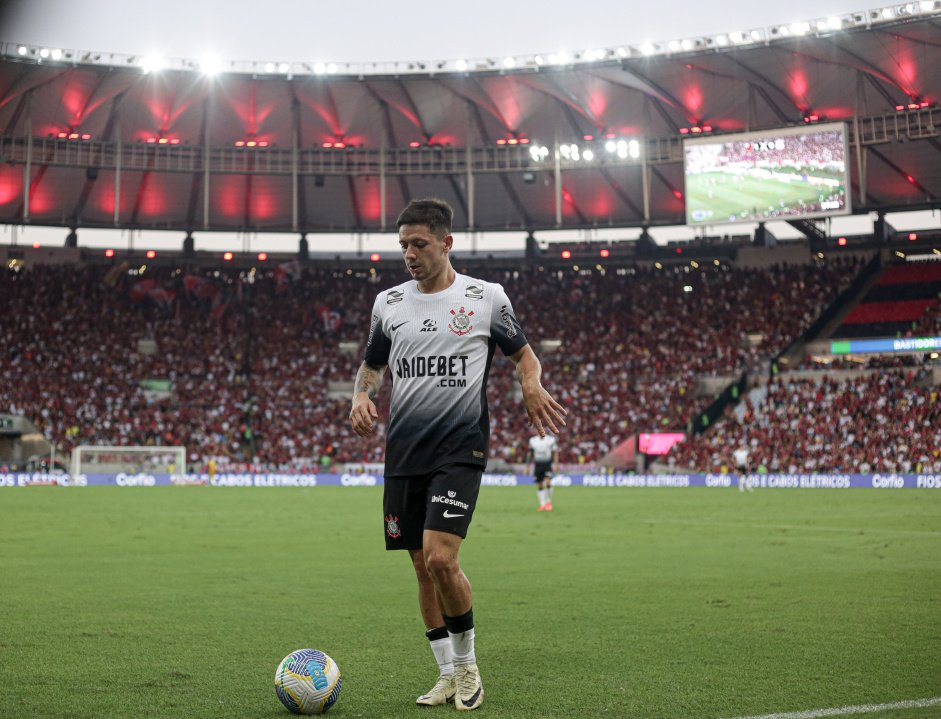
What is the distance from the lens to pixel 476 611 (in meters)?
9.48

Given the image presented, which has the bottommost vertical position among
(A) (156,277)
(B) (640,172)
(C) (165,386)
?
(C) (165,386)

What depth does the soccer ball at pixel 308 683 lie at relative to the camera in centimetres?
559

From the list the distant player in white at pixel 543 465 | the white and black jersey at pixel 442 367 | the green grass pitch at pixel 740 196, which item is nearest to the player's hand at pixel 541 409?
the white and black jersey at pixel 442 367

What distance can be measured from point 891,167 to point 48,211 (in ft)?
151

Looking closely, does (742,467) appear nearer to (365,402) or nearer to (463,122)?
(463,122)

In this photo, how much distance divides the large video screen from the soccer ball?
141ft

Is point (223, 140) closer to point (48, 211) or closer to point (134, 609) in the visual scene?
point (48, 211)

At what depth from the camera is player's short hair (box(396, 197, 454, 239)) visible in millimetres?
6293

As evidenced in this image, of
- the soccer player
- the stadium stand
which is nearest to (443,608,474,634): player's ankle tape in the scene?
the soccer player

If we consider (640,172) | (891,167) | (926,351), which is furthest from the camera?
(640,172)

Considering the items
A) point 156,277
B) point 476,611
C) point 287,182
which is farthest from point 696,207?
point 476,611

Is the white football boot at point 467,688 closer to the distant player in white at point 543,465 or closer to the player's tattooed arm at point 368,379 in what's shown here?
the player's tattooed arm at point 368,379

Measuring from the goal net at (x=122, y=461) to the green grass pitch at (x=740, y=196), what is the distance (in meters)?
25.3

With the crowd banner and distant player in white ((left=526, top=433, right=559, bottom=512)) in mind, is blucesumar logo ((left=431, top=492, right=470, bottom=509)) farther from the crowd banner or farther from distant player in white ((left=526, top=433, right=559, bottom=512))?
the crowd banner
